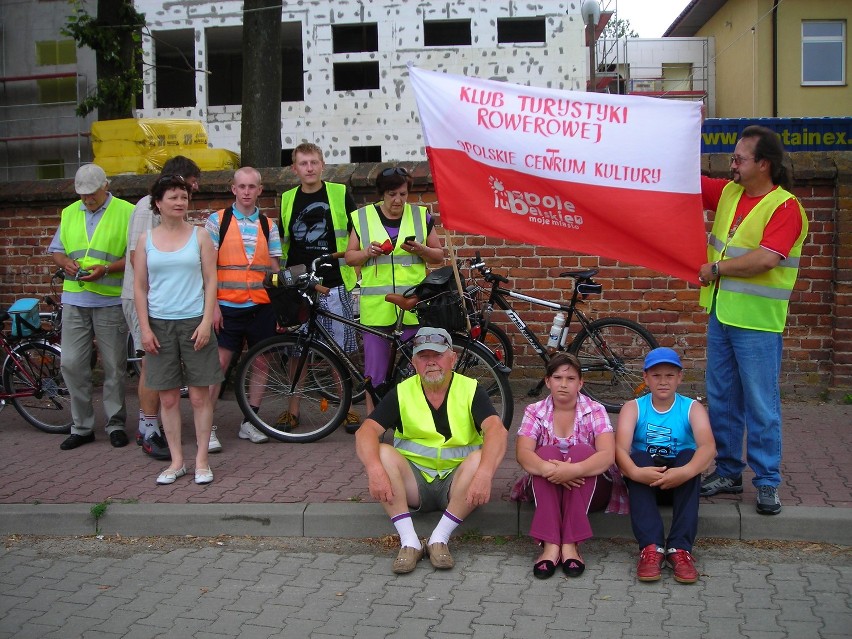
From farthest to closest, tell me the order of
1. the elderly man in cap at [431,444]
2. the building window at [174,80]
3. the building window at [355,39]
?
the building window at [174,80], the building window at [355,39], the elderly man in cap at [431,444]

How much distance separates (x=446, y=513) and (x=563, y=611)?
86 centimetres

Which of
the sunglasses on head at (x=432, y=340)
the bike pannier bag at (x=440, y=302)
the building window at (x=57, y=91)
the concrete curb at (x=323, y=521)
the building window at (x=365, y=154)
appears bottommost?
the concrete curb at (x=323, y=521)

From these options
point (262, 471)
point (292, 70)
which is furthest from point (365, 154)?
point (262, 471)

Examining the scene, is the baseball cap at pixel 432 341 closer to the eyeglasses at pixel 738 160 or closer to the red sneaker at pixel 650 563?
the red sneaker at pixel 650 563

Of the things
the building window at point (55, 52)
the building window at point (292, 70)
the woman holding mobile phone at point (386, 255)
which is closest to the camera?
the woman holding mobile phone at point (386, 255)

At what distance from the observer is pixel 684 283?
7996 millimetres

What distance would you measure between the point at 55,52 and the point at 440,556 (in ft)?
92.8

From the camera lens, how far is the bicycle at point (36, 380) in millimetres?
7398

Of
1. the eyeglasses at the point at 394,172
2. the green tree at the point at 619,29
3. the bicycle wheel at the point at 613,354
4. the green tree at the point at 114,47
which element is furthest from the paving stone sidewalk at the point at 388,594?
the green tree at the point at 619,29

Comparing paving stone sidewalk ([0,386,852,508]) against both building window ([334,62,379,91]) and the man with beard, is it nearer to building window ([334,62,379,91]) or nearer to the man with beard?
the man with beard

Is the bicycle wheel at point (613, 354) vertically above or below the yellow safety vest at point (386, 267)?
below

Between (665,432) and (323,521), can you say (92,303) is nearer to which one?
(323,521)

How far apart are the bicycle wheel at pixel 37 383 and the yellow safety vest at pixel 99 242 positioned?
86cm

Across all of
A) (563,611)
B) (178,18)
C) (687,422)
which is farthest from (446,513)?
(178,18)
